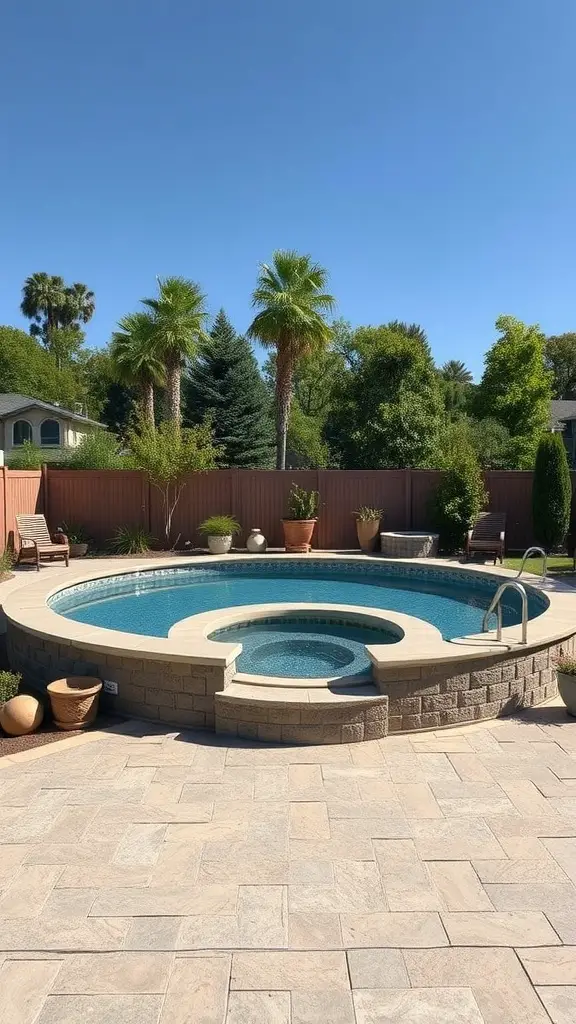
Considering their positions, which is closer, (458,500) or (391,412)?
(458,500)

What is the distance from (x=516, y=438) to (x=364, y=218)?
49.7ft

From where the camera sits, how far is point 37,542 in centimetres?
1229

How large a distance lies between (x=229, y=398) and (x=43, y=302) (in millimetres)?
31188

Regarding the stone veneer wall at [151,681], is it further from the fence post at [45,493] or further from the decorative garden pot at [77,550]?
the fence post at [45,493]

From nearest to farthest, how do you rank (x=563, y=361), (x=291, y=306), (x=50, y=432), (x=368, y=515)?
(x=368, y=515) → (x=291, y=306) → (x=50, y=432) → (x=563, y=361)

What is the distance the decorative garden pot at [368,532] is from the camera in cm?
1330

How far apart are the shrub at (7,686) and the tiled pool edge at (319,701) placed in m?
0.41

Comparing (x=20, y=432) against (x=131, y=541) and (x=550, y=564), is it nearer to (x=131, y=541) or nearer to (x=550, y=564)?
(x=131, y=541)

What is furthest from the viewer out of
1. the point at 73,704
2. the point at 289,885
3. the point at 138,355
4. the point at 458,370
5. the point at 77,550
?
the point at 458,370

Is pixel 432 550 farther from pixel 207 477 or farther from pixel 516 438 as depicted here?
pixel 516 438

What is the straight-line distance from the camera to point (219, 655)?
498 centimetres

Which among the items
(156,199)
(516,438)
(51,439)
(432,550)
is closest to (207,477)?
(432,550)

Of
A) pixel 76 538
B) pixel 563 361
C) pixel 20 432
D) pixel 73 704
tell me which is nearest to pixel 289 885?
pixel 73 704

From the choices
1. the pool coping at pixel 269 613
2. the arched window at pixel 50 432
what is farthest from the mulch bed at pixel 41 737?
the arched window at pixel 50 432
